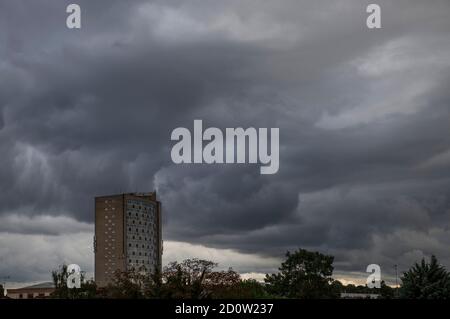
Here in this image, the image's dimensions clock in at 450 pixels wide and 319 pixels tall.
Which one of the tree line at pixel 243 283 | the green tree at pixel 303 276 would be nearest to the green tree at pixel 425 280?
Answer: the tree line at pixel 243 283

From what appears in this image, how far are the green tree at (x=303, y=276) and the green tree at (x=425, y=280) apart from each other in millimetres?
Answer: 47455

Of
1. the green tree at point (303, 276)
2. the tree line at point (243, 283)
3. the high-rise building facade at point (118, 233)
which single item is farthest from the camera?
the high-rise building facade at point (118, 233)

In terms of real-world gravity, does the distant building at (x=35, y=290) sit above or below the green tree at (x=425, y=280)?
below

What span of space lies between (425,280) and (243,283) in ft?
92.1

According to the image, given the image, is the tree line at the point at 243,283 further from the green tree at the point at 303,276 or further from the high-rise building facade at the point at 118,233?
the high-rise building facade at the point at 118,233

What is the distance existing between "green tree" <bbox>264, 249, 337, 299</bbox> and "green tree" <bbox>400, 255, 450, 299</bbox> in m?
47.5

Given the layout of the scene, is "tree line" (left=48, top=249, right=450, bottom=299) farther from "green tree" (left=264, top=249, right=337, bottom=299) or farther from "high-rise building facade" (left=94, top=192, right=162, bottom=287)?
"high-rise building facade" (left=94, top=192, right=162, bottom=287)

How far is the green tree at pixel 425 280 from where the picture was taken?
48719 mm

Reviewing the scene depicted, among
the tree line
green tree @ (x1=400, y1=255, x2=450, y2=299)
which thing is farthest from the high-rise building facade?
green tree @ (x1=400, y1=255, x2=450, y2=299)

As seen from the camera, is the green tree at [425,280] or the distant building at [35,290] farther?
the distant building at [35,290]

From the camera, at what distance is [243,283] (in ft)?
242
